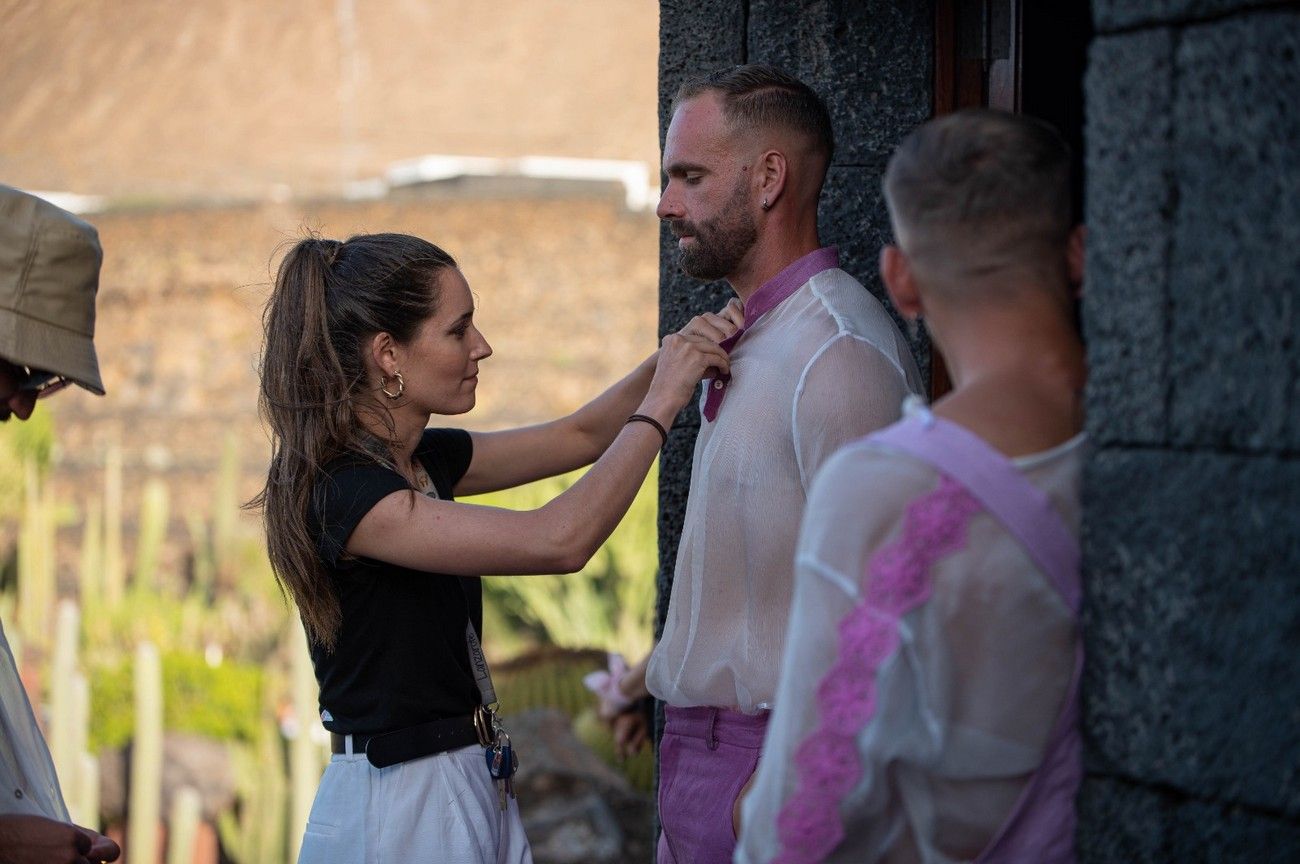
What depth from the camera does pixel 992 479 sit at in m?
1.71

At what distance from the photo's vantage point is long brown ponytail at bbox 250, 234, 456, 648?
2.72 m

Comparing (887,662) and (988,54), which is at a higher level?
(988,54)

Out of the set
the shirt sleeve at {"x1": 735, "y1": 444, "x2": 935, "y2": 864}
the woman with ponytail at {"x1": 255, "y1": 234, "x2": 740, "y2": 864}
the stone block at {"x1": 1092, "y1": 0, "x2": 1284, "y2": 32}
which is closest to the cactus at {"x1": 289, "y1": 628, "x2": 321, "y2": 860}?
the woman with ponytail at {"x1": 255, "y1": 234, "x2": 740, "y2": 864}

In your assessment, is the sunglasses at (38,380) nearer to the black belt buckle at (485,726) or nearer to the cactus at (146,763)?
the black belt buckle at (485,726)

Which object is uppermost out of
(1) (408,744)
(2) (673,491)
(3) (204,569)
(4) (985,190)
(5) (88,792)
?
(4) (985,190)

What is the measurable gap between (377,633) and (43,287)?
906mm

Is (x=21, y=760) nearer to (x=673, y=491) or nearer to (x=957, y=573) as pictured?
(x=673, y=491)

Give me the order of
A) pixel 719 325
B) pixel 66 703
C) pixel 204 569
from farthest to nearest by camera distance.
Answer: pixel 204 569
pixel 66 703
pixel 719 325

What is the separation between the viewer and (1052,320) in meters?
1.80

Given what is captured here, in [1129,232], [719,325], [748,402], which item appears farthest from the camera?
[719,325]

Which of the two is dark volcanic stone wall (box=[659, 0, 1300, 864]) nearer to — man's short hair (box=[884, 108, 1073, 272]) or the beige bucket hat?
man's short hair (box=[884, 108, 1073, 272])

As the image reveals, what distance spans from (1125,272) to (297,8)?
107ft

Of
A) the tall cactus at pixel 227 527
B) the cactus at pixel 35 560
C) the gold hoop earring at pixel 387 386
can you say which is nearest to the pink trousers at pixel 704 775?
the gold hoop earring at pixel 387 386

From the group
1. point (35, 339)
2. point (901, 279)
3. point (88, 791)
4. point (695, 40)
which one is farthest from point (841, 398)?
point (88, 791)
